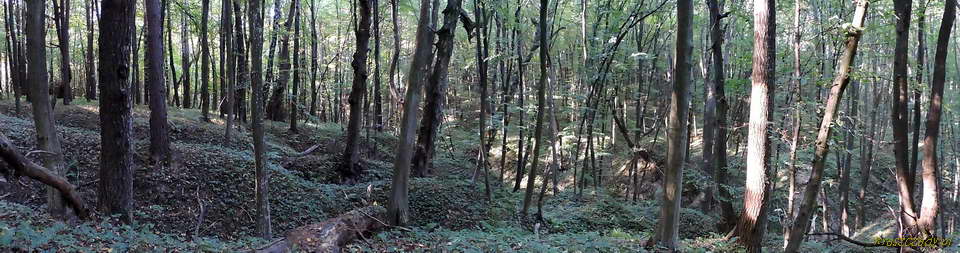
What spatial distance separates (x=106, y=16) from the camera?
6504 millimetres

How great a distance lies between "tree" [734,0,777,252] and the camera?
8.25 meters

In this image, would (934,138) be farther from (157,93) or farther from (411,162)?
(157,93)

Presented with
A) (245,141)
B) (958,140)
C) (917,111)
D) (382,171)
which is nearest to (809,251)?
(917,111)

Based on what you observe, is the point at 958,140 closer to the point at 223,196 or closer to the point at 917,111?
the point at 917,111

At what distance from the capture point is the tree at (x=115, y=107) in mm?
6535

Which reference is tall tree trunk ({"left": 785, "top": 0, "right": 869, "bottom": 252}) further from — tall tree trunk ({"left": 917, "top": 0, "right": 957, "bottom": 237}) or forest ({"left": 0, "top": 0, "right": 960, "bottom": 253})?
tall tree trunk ({"left": 917, "top": 0, "right": 957, "bottom": 237})

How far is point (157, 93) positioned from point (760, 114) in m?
10.8

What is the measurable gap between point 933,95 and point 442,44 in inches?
364

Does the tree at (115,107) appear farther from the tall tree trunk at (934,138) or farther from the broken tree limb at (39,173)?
the tall tree trunk at (934,138)

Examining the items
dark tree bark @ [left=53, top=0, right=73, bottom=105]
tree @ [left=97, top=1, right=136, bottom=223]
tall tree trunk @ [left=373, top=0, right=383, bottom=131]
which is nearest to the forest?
tree @ [left=97, top=1, right=136, bottom=223]

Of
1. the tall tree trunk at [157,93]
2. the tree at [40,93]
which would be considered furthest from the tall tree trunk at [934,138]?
the tall tree trunk at [157,93]

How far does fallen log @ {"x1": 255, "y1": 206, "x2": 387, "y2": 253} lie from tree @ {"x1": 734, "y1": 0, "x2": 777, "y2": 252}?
6.14 m

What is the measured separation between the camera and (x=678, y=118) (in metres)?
7.46

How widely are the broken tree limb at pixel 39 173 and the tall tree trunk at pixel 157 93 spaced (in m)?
3.68
